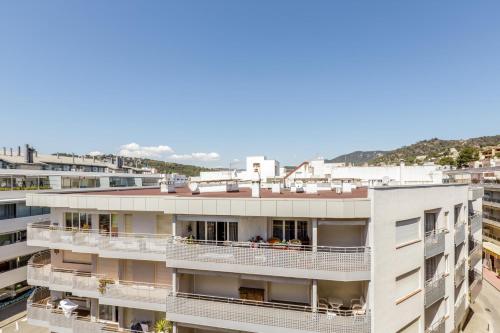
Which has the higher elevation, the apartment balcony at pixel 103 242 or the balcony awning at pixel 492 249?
Answer: the apartment balcony at pixel 103 242

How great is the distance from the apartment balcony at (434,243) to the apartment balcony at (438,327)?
14.9 ft

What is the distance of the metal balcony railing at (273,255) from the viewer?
44.1 feet


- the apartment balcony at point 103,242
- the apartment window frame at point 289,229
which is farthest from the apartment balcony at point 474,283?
the apartment balcony at point 103,242

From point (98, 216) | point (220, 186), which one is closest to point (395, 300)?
point (220, 186)

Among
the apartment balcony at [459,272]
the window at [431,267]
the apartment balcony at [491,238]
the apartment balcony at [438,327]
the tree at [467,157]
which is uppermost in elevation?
the tree at [467,157]

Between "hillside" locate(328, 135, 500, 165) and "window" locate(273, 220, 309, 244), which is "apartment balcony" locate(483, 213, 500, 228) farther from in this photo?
"hillside" locate(328, 135, 500, 165)

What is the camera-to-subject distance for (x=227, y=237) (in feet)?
53.7

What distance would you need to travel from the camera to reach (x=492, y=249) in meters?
41.4

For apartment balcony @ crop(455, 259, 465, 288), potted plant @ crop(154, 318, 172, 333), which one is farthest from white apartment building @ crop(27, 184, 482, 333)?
potted plant @ crop(154, 318, 172, 333)

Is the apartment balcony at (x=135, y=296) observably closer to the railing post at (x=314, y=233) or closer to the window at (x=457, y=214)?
the railing post at (x=314, y=233)

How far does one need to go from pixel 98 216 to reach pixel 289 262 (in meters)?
13.5

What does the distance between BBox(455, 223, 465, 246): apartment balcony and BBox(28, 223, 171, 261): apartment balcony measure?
19.8 metres

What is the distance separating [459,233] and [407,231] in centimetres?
819

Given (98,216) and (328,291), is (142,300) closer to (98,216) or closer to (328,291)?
(98,216)
